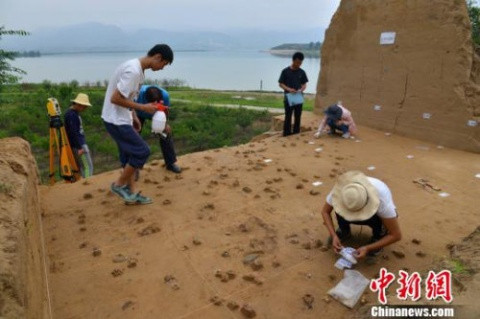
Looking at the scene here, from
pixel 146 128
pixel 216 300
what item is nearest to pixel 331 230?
pixel 216 300

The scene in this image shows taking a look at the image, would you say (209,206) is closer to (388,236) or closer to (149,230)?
(149,230)

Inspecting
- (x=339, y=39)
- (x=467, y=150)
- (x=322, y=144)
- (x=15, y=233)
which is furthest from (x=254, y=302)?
(x=339, y=39)

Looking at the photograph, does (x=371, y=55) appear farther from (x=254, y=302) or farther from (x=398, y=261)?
(x=254, y=302)

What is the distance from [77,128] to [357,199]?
4.06m

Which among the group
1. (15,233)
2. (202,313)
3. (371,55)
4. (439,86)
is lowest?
(202,313)

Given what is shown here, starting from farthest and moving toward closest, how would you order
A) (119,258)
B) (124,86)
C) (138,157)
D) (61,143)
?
(61,143) < (138,157) < (124,86) < (119,258)

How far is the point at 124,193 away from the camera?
159 inches

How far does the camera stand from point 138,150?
3.78 metres

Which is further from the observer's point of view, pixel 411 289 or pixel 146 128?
pixel 146 128

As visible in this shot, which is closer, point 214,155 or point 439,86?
point 214,155

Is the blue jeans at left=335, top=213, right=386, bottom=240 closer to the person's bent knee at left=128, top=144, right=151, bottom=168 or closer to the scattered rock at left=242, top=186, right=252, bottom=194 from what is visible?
the scattered rock at left=242, top=186, right=252, bottom=194

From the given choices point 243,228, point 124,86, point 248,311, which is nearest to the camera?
point 248,311

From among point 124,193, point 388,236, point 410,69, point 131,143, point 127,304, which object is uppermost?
point 410,69

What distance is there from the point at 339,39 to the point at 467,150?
353 cm
